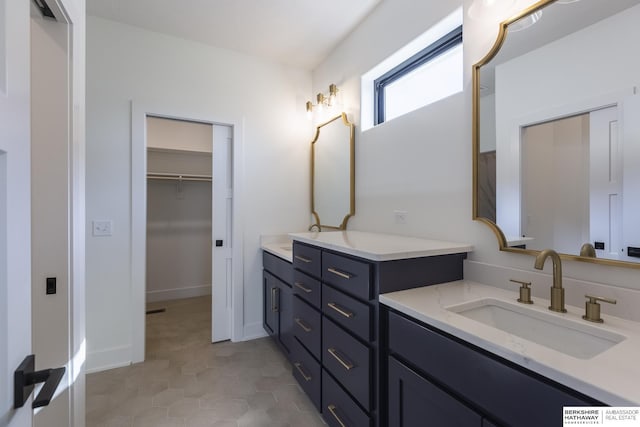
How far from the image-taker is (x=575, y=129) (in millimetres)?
1070

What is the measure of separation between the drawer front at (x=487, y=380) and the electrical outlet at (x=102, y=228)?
2.30 meters

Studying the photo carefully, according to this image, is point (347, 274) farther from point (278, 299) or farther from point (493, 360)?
point (278, 299)

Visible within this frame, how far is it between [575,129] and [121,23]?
3.06m

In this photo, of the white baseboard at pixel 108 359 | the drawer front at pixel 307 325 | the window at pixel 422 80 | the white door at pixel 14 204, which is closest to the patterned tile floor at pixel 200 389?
the white baseboard at pixel 108 359

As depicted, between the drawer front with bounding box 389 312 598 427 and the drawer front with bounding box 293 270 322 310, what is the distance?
655 mm

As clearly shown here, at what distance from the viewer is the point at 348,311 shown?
136 cm

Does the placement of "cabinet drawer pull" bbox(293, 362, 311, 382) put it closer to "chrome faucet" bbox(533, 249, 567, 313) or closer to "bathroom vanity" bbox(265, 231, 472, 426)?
"bathroom vanity" bbox(265, 231, 472, 426)

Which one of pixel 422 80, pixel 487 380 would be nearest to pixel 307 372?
pixel 487 380

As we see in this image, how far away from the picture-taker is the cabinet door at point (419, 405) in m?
0.85

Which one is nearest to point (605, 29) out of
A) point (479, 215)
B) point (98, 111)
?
point (479, 215)

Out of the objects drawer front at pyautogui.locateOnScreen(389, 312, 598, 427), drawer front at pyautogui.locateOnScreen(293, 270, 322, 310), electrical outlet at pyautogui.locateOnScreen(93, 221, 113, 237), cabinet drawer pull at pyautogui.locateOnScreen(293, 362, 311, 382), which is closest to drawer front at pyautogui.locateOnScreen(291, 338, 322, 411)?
cabinet drawer pull at pyautogui.locateOnScreen(293, 362, 311, 382)

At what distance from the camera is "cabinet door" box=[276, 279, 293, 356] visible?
6.99 ft

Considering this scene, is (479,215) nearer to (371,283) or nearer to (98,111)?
(371,283)
